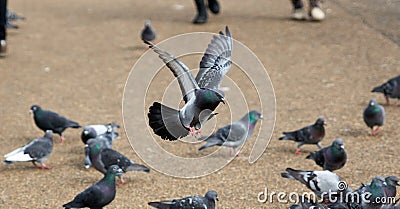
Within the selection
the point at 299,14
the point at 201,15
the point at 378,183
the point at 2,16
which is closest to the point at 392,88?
the point at 378,183

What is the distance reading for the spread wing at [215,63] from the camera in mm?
3247

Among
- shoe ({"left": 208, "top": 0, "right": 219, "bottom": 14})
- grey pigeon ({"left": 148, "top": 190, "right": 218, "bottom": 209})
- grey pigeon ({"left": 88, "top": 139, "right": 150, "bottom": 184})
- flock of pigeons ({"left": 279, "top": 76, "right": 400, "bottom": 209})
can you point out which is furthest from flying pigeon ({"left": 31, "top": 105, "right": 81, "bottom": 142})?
shoe ({"left": 208, "top": 0, "right": 219, "bottom": 14})

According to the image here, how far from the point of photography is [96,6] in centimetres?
1365

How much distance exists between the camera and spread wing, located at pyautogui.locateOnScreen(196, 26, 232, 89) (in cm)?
325

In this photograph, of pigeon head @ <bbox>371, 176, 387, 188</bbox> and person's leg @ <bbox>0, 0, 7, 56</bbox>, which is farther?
person's leg @ <bbox>0, 0, 7, 56</bbox>

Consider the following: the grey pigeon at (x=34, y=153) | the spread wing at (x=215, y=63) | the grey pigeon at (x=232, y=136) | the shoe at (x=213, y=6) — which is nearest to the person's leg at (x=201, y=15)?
the shoe at (x=213, y=6)

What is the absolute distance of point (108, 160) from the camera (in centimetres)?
575

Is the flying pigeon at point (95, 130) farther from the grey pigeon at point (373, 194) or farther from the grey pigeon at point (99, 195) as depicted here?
the grey pigeon at point (373, 194)

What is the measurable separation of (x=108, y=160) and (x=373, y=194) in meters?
2.17

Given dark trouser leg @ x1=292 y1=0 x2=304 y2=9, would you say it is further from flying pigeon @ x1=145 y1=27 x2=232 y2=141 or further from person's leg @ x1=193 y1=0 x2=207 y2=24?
flying pigeon @ x1=145 y1=27 x2=232 y2=141

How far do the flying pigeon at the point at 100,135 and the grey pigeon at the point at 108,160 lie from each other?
18 cm

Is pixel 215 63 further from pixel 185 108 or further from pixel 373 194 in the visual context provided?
pixel 373 194

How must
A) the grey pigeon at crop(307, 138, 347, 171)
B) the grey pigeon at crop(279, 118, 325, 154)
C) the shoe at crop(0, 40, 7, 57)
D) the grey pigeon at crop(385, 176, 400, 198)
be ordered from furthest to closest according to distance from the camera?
the shoe at crop(0, 40, 7, 57) < the grey pigeon at crop(279, 118, 325, 154) < the grey pigeon at crop(307, 138, 347, 171) < the grey pigeon at crop(385, 176, 400, 198)

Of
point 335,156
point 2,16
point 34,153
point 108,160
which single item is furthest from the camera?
point 2,16
